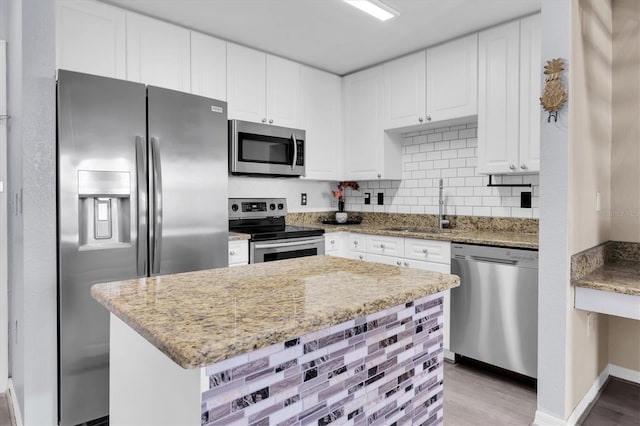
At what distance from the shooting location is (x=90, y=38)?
255 cm

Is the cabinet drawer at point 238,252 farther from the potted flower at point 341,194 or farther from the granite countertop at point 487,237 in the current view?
the potted flower at point 341,194

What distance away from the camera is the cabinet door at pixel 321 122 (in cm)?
380

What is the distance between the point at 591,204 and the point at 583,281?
0.52 m

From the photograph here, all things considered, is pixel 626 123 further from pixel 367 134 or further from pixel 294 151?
pixel 294 151

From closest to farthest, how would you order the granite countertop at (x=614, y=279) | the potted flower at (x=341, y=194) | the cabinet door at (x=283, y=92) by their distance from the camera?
the granite countertop at (x=614, y=279) → the cabinet door at (x=283, y=92) → the potted flower at (x=341, y=194)

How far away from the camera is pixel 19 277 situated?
2031 mm

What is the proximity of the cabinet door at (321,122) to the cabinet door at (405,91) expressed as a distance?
0.59 meters

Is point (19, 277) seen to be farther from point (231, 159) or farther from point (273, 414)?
point (273, 414)

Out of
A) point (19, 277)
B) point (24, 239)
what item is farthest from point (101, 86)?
point (19, 277)

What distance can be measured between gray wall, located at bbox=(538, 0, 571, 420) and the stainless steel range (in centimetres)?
176

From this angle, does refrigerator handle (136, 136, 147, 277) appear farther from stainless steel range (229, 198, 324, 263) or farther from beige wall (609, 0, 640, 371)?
beige wall (609, 0, 640, 371)

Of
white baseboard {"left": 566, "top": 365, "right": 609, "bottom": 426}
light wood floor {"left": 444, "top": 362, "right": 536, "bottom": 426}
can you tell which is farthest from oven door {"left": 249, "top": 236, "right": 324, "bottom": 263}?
white baseboard {"left": 566, "top": 365, "right": 609, "bottom": 426}

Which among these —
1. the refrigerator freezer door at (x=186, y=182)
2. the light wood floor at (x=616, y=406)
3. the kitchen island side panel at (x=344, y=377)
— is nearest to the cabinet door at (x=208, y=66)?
the refrigerator freezer door at (x=186, y=182)

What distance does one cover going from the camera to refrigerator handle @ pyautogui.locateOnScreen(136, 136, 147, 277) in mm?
2211
